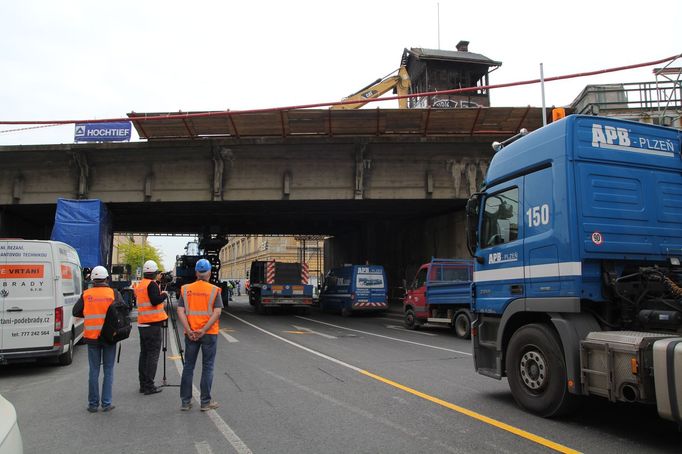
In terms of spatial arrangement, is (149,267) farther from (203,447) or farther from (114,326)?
(203,447)

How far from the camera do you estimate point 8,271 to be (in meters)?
8.98

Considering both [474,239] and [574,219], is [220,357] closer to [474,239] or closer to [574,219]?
[474,239]

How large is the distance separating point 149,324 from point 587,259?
19.5 feet

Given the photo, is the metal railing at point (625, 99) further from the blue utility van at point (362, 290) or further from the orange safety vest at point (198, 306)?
the orange safety vest at point (198, 306)

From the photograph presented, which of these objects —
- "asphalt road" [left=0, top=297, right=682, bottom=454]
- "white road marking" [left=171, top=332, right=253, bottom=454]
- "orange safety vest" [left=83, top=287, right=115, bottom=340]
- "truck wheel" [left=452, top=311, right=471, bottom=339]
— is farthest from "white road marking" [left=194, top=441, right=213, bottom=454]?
"truck wheel" [left=452, top=311, right=471, bottom=339]

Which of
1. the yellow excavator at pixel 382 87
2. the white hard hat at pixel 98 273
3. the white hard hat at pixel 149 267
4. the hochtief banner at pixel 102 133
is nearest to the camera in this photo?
the white hard hat at pixel 98 273

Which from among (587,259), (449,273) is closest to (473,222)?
(587,259)

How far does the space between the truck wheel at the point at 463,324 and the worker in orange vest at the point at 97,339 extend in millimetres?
10339

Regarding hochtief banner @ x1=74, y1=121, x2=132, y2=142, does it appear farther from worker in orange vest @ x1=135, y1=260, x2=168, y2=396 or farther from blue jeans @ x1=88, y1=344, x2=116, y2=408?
blue jeans @ x1=88, y1=344, x2=116, y2=408

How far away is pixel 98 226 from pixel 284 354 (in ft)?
36.7

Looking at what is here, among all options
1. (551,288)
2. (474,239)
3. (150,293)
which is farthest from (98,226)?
(551,288)

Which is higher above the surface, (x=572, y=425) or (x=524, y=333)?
(x=524, y=333)

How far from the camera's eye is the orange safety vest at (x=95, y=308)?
20.9 ft

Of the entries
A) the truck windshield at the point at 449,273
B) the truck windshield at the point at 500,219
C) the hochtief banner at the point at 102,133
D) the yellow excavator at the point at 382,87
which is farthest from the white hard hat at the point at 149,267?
A: the yellow excavator at the point at 382,87
